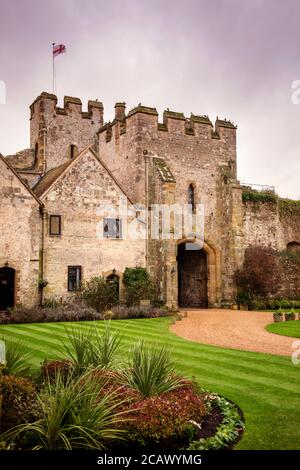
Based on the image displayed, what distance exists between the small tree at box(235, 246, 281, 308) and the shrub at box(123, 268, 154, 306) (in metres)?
6.34

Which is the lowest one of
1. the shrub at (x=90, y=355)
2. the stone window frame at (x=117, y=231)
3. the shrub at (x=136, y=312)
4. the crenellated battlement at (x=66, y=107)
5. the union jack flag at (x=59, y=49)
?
the shrub at (x=136, y=312)

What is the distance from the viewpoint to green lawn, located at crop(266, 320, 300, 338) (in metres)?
16.9

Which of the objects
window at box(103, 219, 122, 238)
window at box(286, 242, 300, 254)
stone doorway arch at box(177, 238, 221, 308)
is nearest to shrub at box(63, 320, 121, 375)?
window at box(103, 219, 122, 238)

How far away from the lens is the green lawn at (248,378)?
6875 mm

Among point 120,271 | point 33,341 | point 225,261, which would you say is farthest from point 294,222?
point 33,341

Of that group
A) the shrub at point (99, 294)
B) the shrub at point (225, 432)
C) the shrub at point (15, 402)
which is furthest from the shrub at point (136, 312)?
the shrub at point (15, 402)

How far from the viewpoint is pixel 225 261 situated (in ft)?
98.5

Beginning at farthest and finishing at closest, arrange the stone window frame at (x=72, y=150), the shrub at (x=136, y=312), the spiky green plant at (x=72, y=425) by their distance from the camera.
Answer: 1. the stone window frame at (x=72, y=150)
2. the shrub at (x=136, y=312)
3. the spiky green plant at (x=72, y=425)

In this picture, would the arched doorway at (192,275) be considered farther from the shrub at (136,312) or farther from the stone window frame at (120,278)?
the shrub at (136,312)

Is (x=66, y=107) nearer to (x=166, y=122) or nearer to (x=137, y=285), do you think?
(x=166, y=122)

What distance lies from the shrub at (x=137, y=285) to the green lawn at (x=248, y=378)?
28.5 ft

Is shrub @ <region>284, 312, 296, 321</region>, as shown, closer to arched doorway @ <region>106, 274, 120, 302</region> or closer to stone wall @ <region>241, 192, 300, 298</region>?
arched doorway @ <region>106, 274, 120, 302</region>

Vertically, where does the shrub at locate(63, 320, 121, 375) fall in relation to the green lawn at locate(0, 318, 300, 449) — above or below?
above
